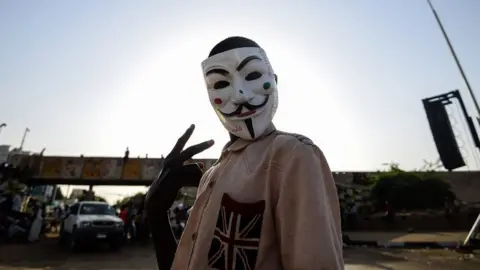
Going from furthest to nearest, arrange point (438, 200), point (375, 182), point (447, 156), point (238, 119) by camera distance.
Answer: point (375, 182), point (438, 200), point (447, 156), point (238, 119)

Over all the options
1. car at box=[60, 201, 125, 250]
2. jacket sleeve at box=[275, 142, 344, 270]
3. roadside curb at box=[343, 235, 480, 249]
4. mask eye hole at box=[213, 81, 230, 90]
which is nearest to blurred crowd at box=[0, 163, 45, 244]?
car at box=[60, 201, 125, 250]

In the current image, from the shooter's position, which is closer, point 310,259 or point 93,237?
point 310,259

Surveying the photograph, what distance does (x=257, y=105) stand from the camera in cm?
146

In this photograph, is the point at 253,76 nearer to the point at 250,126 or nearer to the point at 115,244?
the point at 250,126

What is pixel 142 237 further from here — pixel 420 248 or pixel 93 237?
pixel 420 248

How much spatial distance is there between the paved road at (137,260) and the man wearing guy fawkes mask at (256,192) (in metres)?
7.81

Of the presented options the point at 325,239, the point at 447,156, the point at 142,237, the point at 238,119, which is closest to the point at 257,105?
the point at 238,119

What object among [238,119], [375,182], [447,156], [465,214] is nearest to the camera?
[238,119]

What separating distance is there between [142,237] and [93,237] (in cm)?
380

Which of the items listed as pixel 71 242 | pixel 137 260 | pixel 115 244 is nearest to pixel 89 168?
pixel 71 242

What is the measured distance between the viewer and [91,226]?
11359mm

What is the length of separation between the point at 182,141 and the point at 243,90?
23.5 inches

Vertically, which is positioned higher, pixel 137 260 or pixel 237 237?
pixel 237 237

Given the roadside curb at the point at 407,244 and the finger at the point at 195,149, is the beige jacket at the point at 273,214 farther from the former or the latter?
the roadside curb at the point at 407,244
